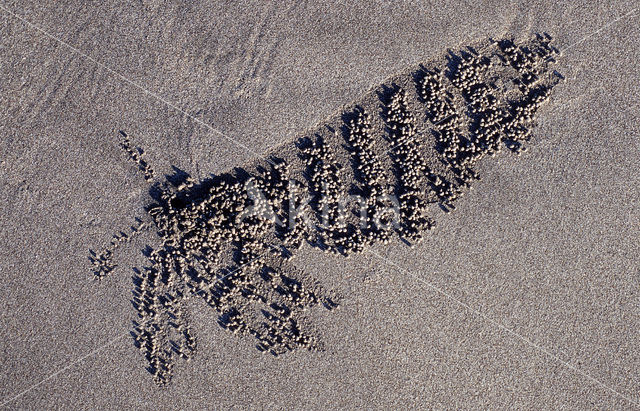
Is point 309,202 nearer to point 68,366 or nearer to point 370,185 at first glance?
point 370,185

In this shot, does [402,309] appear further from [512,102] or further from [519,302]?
[512,102]

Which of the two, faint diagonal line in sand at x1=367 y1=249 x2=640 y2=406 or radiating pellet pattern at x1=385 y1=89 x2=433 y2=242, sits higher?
radiating pellet pattern at x1=385 y1=89 x2=433 y2=242

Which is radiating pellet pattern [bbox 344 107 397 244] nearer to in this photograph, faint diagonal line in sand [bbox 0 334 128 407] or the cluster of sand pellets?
the cluster of sand pellets

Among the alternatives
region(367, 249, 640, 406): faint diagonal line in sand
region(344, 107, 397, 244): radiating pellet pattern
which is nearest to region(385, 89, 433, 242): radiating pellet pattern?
region(344, 107, 397, 244): radiating pellet pattern

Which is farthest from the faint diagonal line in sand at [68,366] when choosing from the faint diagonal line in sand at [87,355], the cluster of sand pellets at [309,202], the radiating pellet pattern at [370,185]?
the radiating pellet pattern at [370,185]

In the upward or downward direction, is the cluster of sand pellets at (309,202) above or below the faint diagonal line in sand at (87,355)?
above

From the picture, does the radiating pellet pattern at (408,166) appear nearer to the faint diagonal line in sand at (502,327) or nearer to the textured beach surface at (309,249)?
the textured beach surface at (309,249)
